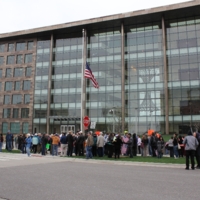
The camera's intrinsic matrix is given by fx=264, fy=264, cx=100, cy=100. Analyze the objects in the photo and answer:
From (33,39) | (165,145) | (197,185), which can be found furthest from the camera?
(33,39)

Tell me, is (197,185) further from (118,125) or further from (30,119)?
(30,119)

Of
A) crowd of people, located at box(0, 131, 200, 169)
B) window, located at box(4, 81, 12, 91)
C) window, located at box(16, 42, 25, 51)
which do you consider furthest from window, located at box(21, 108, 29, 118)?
crowd of people, located at box(0, 131, 200, 169)

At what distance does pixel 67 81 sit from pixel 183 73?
1980 cm

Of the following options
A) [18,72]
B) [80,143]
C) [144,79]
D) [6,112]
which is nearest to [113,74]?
[144,79]

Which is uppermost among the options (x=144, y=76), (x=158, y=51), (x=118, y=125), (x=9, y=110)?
(x=158, y=51)

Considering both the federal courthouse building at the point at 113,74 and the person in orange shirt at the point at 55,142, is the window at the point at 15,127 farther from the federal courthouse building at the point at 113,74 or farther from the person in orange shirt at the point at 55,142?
the person in orange shirt at the point at 55,142

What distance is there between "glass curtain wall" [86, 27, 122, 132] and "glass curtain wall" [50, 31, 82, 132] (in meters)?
2.13

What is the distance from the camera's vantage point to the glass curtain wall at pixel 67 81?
4600 cm

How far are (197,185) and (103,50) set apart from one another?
132 ft

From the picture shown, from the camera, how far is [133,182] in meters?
8.16

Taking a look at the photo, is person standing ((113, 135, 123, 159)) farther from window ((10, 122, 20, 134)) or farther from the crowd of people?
window ((10, 122, 20, 134))

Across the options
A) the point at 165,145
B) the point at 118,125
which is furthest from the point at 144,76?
the point at 165,145

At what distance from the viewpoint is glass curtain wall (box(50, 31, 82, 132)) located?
46000 mm

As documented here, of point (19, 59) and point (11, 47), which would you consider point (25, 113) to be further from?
point (11, 47)
